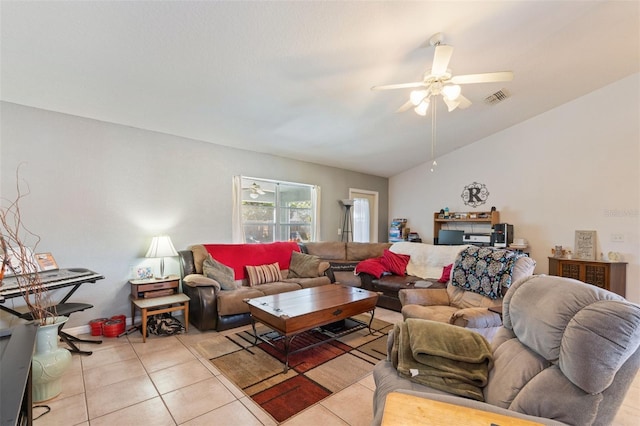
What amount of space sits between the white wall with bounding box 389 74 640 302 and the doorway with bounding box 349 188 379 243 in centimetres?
163

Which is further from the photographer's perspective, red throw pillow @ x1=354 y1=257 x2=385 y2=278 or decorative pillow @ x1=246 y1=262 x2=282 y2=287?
red throw pillow @ x1=354 y1=257 x2=385 y2=278

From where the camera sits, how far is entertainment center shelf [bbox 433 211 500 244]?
5.27 m

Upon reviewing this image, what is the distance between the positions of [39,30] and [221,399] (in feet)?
9.63

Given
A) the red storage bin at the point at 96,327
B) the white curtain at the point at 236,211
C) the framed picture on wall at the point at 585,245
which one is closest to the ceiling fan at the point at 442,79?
the white curtain at the point at 236,211

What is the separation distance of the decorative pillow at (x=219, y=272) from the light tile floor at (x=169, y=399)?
95 centimetres

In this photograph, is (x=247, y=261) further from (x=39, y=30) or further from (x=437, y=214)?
(x=437, y=214)

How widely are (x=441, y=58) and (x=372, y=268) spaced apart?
3.02 meters

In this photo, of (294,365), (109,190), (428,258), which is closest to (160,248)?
(109,190)

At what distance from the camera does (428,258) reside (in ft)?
14.5

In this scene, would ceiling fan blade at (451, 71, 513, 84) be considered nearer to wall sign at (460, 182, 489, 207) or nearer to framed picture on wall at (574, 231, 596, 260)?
framed picture on wall at (574, 231, 596, 260)

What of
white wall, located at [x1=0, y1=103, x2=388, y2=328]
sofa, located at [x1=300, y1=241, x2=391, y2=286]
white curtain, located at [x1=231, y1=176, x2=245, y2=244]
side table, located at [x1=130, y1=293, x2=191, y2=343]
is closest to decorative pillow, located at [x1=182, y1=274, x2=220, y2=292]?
side table, located at [x1=130, y1=293, x2=191, y2=343]

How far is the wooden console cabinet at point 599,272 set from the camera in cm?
387

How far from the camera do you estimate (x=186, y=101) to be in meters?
3.05

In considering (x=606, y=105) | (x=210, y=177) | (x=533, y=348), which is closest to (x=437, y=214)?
(x=606, y=105)
